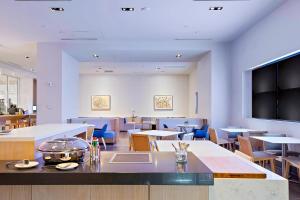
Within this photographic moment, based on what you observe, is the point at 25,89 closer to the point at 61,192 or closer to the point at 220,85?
the point at 220,85

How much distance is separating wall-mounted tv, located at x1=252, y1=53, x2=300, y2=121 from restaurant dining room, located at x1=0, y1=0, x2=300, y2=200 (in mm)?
31

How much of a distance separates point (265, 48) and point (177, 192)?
5614 mm

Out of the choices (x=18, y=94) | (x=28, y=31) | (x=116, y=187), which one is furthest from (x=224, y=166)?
(x=18, y=94)

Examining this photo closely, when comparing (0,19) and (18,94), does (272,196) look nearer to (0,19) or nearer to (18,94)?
(0,19)

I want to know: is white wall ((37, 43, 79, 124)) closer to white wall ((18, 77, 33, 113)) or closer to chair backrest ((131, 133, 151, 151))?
chair backrest ((131, 133, 151, 151))

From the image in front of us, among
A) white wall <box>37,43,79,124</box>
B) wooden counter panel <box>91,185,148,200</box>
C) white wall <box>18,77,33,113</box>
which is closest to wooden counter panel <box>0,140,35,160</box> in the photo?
wooden counter panel <box>91,185,148,200</box>

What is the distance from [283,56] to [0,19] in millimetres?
6643

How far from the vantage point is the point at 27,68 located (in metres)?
14.5

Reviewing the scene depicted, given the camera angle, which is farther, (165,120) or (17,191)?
(165,120)

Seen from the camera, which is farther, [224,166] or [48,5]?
[48,5]

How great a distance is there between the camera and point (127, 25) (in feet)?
23.1

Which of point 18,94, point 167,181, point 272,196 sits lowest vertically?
point 272,196

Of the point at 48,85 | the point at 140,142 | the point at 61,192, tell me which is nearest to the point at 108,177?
the point at 61,192

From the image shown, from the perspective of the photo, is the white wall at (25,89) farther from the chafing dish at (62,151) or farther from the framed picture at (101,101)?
the chafing dish at (62,151)
